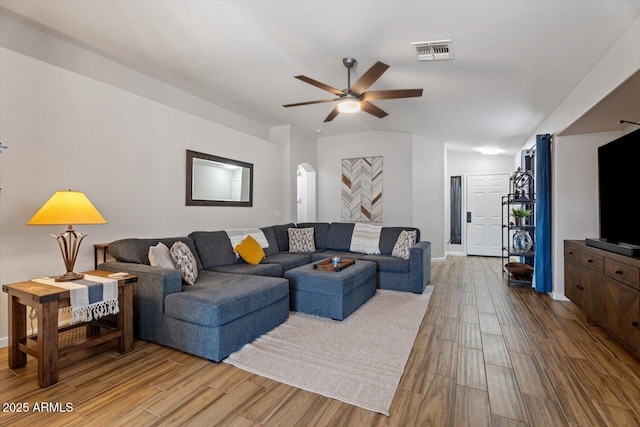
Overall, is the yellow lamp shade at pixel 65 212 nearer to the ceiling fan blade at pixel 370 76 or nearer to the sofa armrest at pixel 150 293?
the sofa armrest at pixel 150 293

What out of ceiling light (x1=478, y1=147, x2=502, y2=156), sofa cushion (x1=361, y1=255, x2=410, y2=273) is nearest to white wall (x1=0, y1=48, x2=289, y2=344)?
sofa cushion (x1=361, y1=255, x2=410, y2=273)

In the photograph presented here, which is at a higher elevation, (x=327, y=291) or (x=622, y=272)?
(x=622, y=272)

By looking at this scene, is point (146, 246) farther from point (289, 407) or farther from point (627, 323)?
point (627, 323)

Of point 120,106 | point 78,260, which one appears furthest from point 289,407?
point 120,106

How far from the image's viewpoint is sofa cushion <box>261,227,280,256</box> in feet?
15.7

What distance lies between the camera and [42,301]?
1975mm

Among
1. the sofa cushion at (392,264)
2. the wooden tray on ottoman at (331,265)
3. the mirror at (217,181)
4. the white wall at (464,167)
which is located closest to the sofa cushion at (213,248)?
the mirror at (217,181)

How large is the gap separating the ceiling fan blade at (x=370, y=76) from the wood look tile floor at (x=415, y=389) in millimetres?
2416

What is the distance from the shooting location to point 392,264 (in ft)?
14.2

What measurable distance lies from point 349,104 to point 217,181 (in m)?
2.38

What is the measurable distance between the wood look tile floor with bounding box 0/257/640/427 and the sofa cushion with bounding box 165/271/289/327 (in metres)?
0.35

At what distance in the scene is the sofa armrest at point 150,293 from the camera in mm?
2537

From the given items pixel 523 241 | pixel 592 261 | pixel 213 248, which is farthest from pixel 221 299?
pixel 523 241

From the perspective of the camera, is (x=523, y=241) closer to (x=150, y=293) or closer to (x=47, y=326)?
(x=150, y=293)
